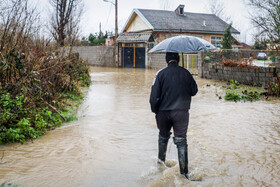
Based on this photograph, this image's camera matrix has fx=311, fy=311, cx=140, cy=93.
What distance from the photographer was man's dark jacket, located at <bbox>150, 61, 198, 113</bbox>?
416cm

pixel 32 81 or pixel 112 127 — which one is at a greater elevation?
pixel 32 81

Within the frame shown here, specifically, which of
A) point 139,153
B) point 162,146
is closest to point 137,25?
point 139,153

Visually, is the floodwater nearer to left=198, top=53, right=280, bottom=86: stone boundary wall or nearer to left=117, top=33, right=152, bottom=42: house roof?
left=198, top=53, right=280, bottom=86: stone boundary wall

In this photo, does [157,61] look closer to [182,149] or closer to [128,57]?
[128,57]

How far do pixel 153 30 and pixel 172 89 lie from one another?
87.2 feet

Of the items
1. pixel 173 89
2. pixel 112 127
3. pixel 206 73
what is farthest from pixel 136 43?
pixel 173 89

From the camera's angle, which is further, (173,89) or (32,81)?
(32,81)

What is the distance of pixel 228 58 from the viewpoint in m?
17.2

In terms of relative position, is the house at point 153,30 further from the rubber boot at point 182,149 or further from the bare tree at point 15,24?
the rubber boot at point 182,149

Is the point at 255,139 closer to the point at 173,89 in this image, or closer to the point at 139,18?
the point at 173,89

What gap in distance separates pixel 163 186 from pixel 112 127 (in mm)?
3173

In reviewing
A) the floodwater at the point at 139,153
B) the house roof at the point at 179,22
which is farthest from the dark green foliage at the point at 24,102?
the house roof at the point at 179,22

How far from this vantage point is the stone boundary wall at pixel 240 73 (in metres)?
13.1

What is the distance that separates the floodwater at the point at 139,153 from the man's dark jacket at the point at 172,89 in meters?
1.03
